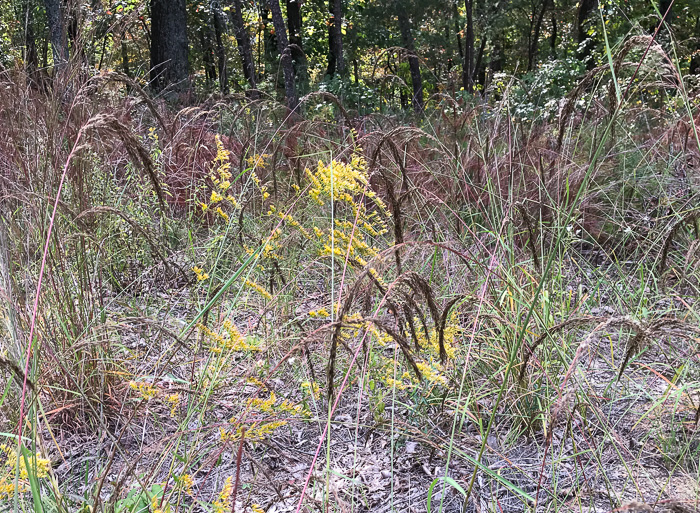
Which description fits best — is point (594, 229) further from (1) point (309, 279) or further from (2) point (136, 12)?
(2) point (136, 12)

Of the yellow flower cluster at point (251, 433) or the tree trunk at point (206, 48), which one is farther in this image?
the tree trunk at point (206, 48)

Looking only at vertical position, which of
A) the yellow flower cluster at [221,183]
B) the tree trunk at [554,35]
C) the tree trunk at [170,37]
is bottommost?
the yellow flower cluster at [221,183]

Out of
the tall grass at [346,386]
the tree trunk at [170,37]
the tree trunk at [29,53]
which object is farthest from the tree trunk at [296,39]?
the tall grass at [346,386]

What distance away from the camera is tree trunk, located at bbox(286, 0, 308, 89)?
11.2 meters

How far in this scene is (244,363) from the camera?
6.62 ft

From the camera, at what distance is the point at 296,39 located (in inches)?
494

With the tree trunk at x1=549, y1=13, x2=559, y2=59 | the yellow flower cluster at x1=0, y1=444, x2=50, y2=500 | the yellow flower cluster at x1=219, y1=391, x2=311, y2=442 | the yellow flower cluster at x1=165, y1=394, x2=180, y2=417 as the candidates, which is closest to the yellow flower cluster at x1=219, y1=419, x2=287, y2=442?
the yellow flower cluster at x1=219, y1=391, x2=311, y2=442

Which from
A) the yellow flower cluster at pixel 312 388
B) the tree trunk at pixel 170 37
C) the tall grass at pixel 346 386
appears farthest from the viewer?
the tree trunk at pixel 170 37

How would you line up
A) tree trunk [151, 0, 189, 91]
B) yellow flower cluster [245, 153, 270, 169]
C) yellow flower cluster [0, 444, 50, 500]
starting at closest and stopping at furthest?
yellow flower cluster [0, 444, 50, 500], yellow flower cluster [245, 153, 270, 169], tree trunk [151, 0, 189, 91]

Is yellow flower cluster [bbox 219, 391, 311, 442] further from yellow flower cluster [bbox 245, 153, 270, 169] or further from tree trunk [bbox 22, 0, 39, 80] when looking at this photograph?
tree trunk [bbox 22, 0, 39, 80]

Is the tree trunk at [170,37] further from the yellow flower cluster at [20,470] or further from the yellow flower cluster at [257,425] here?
the yellow flower cluster at [20,470]

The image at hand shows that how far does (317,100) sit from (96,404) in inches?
227

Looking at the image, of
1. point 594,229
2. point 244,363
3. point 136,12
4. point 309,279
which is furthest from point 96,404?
point 594,229

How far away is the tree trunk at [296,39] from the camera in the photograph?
36.7 feet
